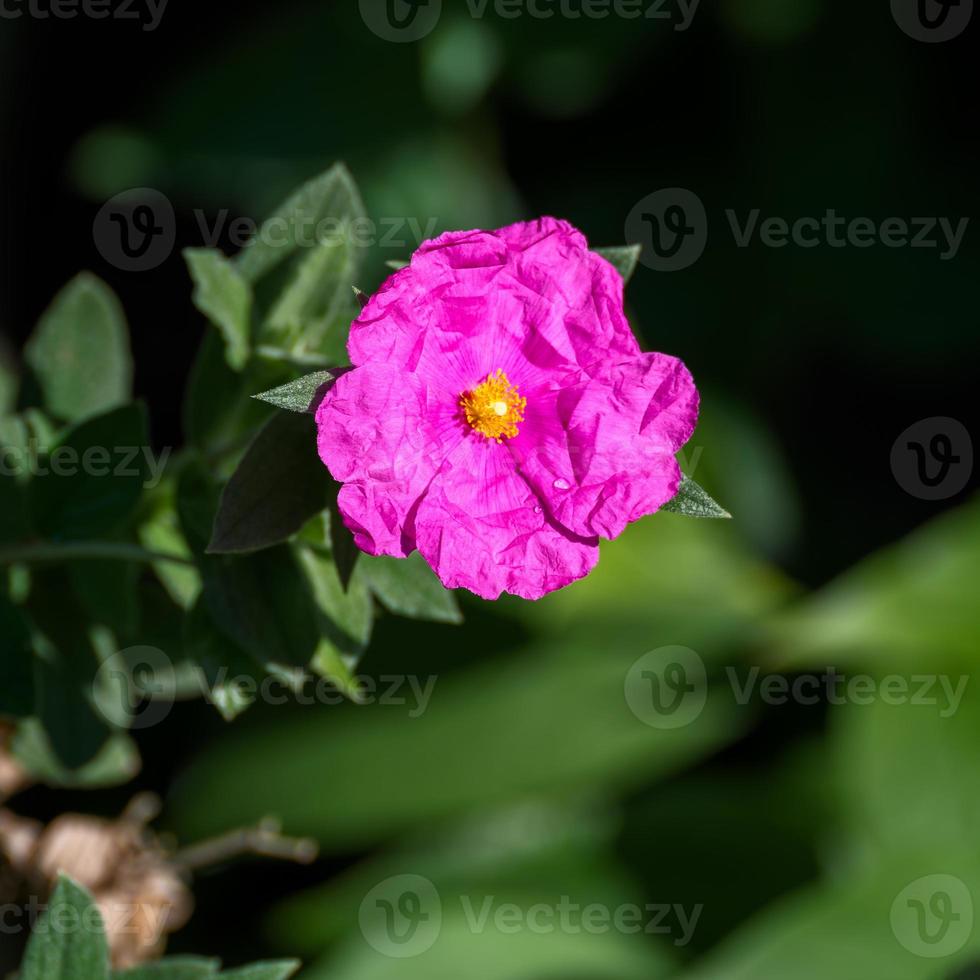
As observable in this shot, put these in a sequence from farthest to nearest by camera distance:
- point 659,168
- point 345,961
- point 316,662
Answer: point 659,168 → point 345,961 → point 316,662

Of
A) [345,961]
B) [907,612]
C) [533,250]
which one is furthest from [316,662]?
[907,612]

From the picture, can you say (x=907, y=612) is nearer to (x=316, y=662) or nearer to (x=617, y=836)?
(x=617, y=836)
